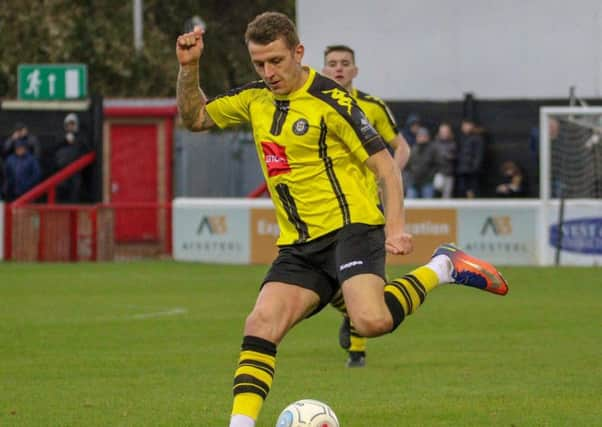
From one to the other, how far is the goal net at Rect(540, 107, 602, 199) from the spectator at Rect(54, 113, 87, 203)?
25.4 ft

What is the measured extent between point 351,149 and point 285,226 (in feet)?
1.64

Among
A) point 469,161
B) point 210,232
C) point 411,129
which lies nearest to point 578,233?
Result: point 469,161

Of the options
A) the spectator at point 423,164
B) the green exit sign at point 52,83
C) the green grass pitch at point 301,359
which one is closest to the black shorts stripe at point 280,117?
the green grass pitch at point 301,359

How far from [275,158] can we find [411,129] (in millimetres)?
16710

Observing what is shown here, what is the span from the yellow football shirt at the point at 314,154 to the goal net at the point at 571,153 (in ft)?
48.0

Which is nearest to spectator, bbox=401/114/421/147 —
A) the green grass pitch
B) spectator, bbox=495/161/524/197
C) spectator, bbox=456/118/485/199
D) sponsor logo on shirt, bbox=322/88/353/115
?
spectator, bbox=456/118/485/199

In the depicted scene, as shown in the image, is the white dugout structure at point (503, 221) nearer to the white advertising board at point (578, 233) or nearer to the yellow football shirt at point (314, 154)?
the white advertising board at point (578, 233)

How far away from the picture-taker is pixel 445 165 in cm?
2391

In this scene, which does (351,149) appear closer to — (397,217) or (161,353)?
(397,217)

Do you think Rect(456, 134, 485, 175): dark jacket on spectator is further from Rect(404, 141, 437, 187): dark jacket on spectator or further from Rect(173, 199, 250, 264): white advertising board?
Rect(173, 199, 250, 264): white advertising board

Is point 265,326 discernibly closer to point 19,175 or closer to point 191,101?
point 191,101

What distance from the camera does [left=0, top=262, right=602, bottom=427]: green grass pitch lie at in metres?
8.99

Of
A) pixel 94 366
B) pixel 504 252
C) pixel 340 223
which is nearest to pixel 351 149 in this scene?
pixel 340 223

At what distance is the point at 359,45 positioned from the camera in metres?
27.3
